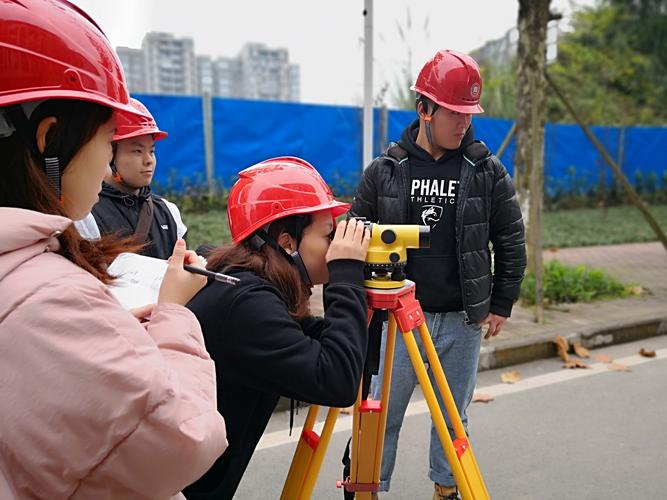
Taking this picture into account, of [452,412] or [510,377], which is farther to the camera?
[510,377]

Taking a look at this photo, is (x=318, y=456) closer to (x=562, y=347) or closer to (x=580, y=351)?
(x=562, y=347)

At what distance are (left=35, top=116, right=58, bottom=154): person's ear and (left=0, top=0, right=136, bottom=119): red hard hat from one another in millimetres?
36

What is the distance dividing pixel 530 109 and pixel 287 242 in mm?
4402

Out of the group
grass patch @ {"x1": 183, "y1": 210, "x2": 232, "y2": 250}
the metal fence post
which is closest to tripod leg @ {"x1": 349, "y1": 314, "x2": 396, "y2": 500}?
grass patch @ {"x1": 183, "y1": 210, "x2": 232, "y2": 250}

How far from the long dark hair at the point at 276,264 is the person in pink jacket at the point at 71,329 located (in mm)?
526

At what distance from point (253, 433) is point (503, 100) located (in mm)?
12133

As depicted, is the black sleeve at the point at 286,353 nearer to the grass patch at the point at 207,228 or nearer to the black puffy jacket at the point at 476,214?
the black puffy jacket at the point at 476,214

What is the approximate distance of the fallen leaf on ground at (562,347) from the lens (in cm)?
451

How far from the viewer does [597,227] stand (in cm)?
1102

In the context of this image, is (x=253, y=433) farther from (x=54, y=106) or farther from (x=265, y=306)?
(x=54, y=106)

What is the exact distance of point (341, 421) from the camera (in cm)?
345

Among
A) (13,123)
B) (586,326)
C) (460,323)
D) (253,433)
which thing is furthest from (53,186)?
(586,326)

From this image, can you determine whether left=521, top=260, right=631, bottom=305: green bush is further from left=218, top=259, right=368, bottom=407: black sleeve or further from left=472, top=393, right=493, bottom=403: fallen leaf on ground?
left=218, top=259, right=368, bottom=407: black sleeve

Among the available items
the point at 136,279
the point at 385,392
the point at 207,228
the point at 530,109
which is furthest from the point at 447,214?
the point at 207,228
